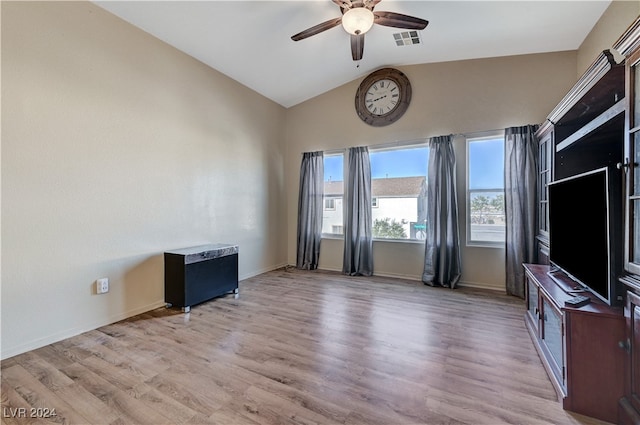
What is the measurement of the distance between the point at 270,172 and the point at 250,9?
2.58 metres

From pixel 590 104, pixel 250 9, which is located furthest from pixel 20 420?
pixel 590 104

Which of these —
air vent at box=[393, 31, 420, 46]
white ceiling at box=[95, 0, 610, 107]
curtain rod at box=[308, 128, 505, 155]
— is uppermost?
air vent at box=[393, 31, 420, 46]

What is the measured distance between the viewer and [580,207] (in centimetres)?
194

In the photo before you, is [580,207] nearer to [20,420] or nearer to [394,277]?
[394,277]

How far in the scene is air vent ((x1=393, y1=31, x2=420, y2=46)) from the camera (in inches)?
134

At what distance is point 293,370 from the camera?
1.96 metres

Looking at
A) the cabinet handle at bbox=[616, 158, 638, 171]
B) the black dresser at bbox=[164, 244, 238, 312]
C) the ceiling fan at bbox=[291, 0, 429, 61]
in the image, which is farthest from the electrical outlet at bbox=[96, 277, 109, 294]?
the cabinet handle at bbox=[616, 158, 638, 171]

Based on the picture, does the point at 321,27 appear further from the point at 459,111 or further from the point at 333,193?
the point at 333,193

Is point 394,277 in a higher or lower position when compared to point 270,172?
lower

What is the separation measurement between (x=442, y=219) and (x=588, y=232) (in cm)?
221

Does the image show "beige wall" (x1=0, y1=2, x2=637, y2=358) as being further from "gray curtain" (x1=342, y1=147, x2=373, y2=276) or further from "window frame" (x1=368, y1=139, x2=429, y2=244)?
"gray curtain" (x1=342, y1=147, x2=373, y2=276)

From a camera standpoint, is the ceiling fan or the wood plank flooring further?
the ceiling fan

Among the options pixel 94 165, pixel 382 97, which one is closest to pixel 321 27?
pixel 382 97

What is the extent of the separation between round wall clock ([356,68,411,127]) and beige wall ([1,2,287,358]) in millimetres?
2262
